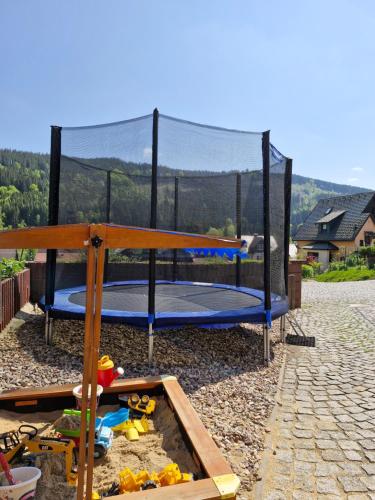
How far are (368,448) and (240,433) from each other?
82 cm

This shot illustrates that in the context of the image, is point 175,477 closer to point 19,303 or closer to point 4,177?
point 19,303

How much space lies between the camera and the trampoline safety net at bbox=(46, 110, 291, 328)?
14.3 ft

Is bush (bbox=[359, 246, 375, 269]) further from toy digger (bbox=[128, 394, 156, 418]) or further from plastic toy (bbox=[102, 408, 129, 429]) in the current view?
plastic toy (bbox=[102, 408, 129, 429])

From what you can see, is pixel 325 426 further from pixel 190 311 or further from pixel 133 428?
pixel 190 311

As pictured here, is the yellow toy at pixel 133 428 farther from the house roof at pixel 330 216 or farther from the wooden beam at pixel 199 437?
the house roof at pixel 330 216

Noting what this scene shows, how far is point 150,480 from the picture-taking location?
5.72ft

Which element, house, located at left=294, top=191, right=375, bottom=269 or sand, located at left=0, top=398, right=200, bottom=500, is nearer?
sand, located at left=0, top=398, right=200, bottom=500

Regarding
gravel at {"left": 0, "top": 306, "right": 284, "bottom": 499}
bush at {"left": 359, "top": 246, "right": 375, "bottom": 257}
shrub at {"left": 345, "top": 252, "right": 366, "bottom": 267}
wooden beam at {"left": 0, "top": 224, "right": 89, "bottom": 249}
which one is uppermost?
bush at {"left": 359, "top": 246, "right": 375, "bottom": 257}

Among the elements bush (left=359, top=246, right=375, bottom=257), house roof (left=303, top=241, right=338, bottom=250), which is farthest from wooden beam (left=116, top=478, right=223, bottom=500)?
house roof (left=303, top=241, right=338, bottom=250)

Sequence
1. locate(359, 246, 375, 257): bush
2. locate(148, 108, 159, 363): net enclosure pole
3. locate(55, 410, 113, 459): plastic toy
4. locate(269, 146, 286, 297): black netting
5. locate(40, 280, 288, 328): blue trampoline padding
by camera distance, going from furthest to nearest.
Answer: locate(359, 246, 375, 257): bush, locate(269, 146, 286, 297): black netting, locate(40, 280, 288, 328): blue trampoline padding, locate(148, 108, 159, 363): net enclosure pole, locate(55, 410, 113, 459): plastic toy

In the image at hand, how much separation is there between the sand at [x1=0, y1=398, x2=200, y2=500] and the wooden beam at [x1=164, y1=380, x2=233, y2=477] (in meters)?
0.10

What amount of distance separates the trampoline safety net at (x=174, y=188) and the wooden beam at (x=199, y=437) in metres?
1.60

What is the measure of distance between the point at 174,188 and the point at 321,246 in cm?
2439

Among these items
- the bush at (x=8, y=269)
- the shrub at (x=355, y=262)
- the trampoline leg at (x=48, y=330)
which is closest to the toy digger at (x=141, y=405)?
the trampoline leg at (x=48, y=330)
